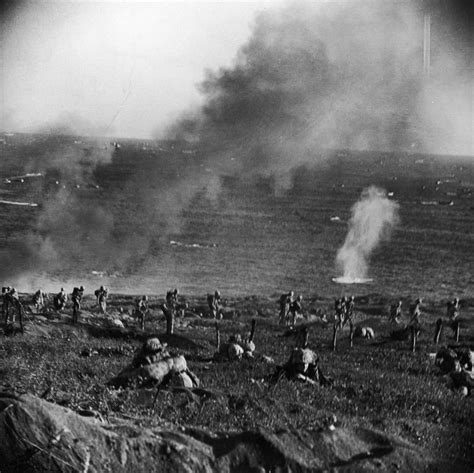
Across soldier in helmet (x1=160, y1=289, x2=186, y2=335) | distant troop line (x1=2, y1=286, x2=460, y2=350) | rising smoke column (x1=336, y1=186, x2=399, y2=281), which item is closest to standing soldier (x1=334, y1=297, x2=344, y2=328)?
distant troop line (x1=2, y1=286, x2=460, y2=350)

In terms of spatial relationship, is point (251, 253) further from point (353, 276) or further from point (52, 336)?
point (52, 336)

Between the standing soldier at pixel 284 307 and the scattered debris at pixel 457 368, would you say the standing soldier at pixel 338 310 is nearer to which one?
the standing soldier at pixel 284 307

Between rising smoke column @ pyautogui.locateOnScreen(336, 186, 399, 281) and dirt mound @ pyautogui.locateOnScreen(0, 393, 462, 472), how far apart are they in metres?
89.8

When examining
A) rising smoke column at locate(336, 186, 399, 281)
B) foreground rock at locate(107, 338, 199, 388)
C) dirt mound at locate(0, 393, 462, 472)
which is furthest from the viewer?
rising smoke column at locate(336, 186, 399, 281)

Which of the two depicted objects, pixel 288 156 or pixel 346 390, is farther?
pixel 288 156

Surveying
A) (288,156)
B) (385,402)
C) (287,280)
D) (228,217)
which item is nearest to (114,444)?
(385,402)

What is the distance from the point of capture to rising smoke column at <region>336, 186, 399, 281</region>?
115938mm

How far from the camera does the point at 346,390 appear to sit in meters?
21.6

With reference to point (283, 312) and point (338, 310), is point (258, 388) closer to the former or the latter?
point (338, 310)

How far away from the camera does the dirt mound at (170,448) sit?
38.1 feet

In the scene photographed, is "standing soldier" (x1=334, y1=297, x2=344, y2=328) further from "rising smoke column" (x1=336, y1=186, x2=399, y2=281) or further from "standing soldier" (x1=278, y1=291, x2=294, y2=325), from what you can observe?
"rising smoke column" (x1=336, y1=186, x2=399, y2=281)

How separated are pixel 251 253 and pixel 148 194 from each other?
2466 inches

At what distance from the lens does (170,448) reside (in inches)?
504

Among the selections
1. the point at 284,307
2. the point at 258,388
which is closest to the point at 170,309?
the point at 284,307
